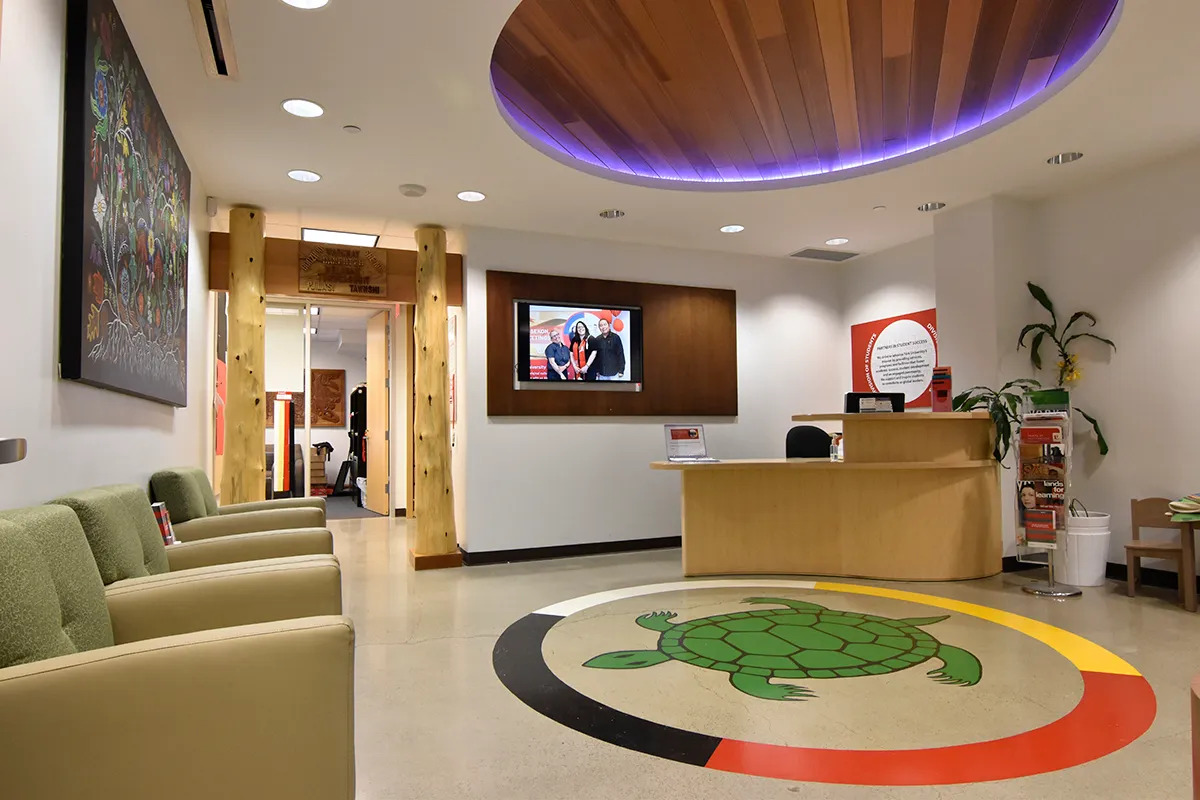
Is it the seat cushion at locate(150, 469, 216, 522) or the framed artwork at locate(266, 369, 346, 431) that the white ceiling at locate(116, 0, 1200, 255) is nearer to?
the seat cushion at locate(150, 469, 216, 522)

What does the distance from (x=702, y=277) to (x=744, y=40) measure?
370 centimetres

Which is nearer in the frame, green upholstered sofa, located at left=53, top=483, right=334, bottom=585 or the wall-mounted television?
green upholstered sofa, located at left=53, top=483, right=334, bottom=585

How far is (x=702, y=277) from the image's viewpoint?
7.73 meters

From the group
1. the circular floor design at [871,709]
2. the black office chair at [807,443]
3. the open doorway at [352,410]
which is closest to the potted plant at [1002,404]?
the black office chair at [807,443]

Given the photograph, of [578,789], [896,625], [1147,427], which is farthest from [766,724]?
[1147,427]

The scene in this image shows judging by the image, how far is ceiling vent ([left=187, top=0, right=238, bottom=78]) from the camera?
9.44 ft

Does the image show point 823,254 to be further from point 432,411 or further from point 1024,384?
point 432,411

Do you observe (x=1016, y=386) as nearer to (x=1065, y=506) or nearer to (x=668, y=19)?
(x=1065, y=506)

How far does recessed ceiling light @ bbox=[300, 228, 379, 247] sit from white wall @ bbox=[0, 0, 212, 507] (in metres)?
4.31

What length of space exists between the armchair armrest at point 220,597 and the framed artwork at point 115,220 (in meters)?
0.80

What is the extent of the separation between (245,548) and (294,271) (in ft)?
12.2

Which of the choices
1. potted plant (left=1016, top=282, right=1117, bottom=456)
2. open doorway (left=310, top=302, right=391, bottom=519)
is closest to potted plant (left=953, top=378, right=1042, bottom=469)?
potted plant (left=1016, top=282, right=1117, bottom=456)

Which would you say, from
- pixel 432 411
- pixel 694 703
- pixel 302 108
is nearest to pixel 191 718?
pixel 694 703

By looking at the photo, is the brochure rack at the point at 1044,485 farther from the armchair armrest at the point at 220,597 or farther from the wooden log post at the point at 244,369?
the wooden log post at the point at 244,369
